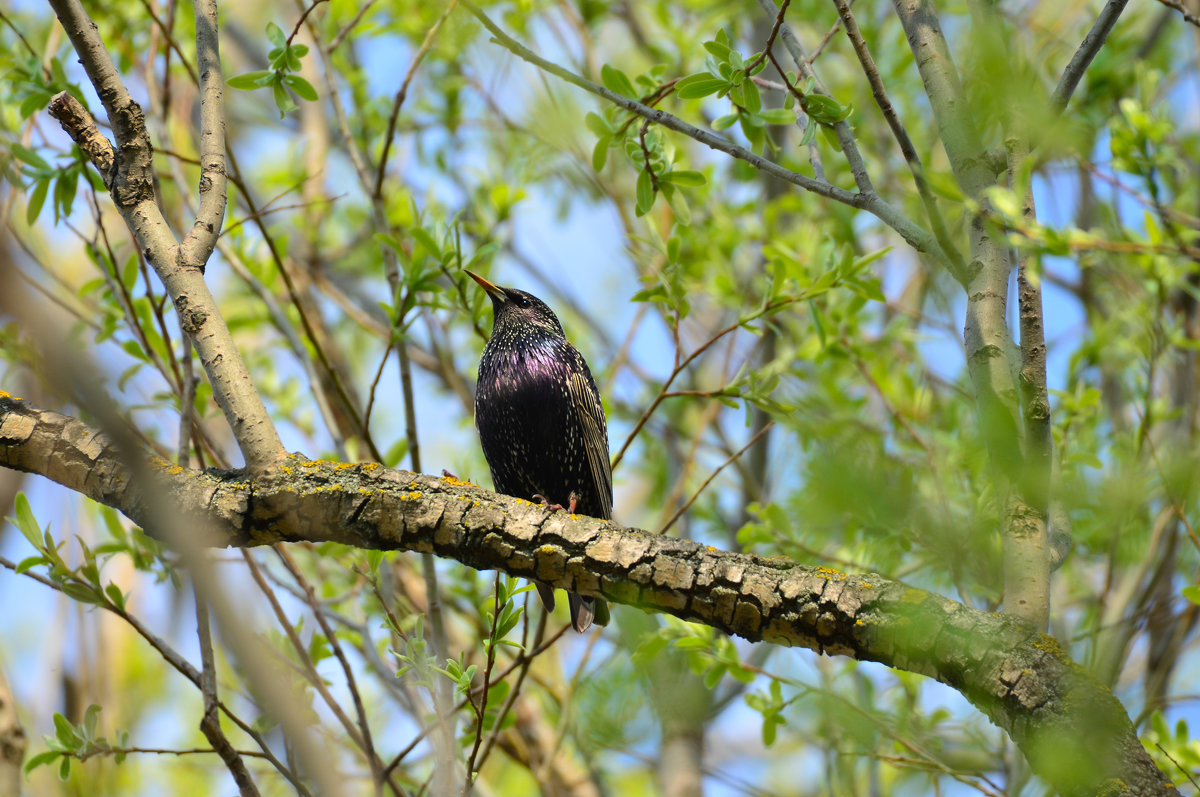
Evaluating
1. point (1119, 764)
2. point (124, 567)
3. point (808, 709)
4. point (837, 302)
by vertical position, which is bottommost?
point (1119, 764)

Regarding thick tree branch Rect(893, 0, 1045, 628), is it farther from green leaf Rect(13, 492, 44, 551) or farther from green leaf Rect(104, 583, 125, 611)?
green leaf Rect(13, 492, 44, 551)

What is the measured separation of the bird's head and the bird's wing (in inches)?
15.1

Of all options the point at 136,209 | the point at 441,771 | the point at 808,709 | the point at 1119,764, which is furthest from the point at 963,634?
the point at 136,209

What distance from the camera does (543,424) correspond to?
164 inches

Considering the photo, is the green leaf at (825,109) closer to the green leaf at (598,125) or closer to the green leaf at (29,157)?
the green leaf at (598,125)

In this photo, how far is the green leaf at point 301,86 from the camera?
9.27 ft

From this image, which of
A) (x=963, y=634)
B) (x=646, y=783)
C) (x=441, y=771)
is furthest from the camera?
(x=646, y=783)

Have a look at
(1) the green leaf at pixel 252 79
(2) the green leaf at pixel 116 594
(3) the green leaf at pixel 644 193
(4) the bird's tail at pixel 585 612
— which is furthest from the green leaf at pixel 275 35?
(4) the bird's tail at pixel 585 612

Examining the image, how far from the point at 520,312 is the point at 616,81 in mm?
1871

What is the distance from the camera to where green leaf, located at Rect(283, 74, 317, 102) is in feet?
9.27

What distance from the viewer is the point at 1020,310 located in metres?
2.16

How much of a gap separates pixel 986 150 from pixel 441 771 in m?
2.15

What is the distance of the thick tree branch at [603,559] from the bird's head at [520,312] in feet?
7.40

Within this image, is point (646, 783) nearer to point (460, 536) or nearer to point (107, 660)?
point (107, 660)
